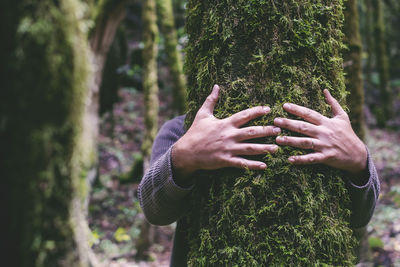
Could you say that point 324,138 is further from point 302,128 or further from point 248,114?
point 248,114

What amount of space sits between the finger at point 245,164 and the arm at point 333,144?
0.48 ft

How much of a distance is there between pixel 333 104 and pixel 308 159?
0.37 meters

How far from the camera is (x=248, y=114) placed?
57.3 inches

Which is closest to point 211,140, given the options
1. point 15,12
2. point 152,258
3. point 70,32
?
point 70,32

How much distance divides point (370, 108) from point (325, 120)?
1718 cm

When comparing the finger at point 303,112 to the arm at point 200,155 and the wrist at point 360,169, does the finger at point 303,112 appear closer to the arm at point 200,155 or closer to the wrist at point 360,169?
the arm at point 200,155

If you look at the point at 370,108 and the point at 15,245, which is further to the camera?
the point at 370,108

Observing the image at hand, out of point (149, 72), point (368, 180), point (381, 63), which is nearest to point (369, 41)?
point (381, 63)

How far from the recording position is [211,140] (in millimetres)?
1512

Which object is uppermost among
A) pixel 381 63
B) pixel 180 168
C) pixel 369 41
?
pixel 180 168

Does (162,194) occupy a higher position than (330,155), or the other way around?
(330,155)

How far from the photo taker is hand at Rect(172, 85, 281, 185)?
144 centimetres

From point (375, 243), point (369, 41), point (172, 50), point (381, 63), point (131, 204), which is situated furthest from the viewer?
point (369, 41)

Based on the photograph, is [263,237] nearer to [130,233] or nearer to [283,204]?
[283,204]
